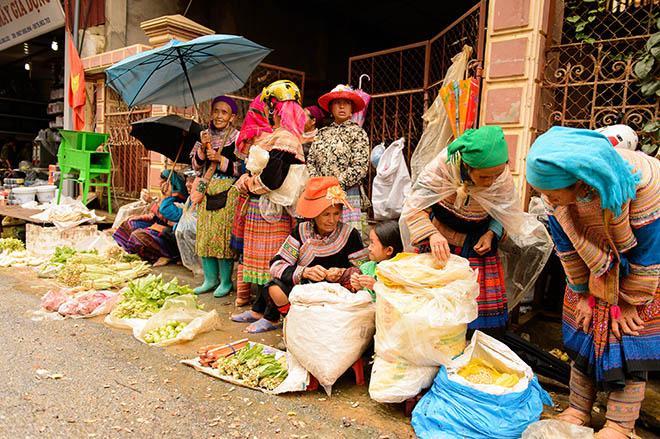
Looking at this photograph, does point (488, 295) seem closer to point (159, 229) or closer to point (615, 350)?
point (615, 350)

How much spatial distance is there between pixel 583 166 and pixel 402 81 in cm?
443

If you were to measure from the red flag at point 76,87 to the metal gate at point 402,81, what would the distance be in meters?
4.84

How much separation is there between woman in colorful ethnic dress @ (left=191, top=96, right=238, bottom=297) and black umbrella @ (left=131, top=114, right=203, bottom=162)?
0.88 feet

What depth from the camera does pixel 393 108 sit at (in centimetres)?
580

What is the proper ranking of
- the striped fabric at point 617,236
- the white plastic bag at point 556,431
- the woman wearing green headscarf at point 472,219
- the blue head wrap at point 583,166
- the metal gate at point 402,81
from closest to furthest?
1. the blue head wrap at point 583,166
2. the striped fabric at point 617,236
3. the white plastic bag at point 556,431
4. the woman wearing green headscarf at point 472,219
5. the metal gate at point 402,81

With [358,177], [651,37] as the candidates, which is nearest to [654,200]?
[651,37]

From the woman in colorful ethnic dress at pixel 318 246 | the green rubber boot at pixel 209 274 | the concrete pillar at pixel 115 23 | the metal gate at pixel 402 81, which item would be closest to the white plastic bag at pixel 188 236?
the green rubber boot at pixel 209 274

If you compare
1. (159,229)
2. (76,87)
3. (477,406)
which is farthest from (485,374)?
(76,87)

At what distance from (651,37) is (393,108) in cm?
295

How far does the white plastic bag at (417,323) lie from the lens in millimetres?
2400

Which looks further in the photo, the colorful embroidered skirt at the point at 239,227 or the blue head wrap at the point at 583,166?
the colorful embroidered skirt at the point at 239,227

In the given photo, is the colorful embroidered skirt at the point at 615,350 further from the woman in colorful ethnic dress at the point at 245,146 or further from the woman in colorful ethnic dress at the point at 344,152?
the woman in colorful ethnic dress at the point at 245,146

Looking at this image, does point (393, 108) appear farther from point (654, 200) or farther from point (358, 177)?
point (654, 200)

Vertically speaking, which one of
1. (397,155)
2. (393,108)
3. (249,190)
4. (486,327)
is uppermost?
(393,108)
